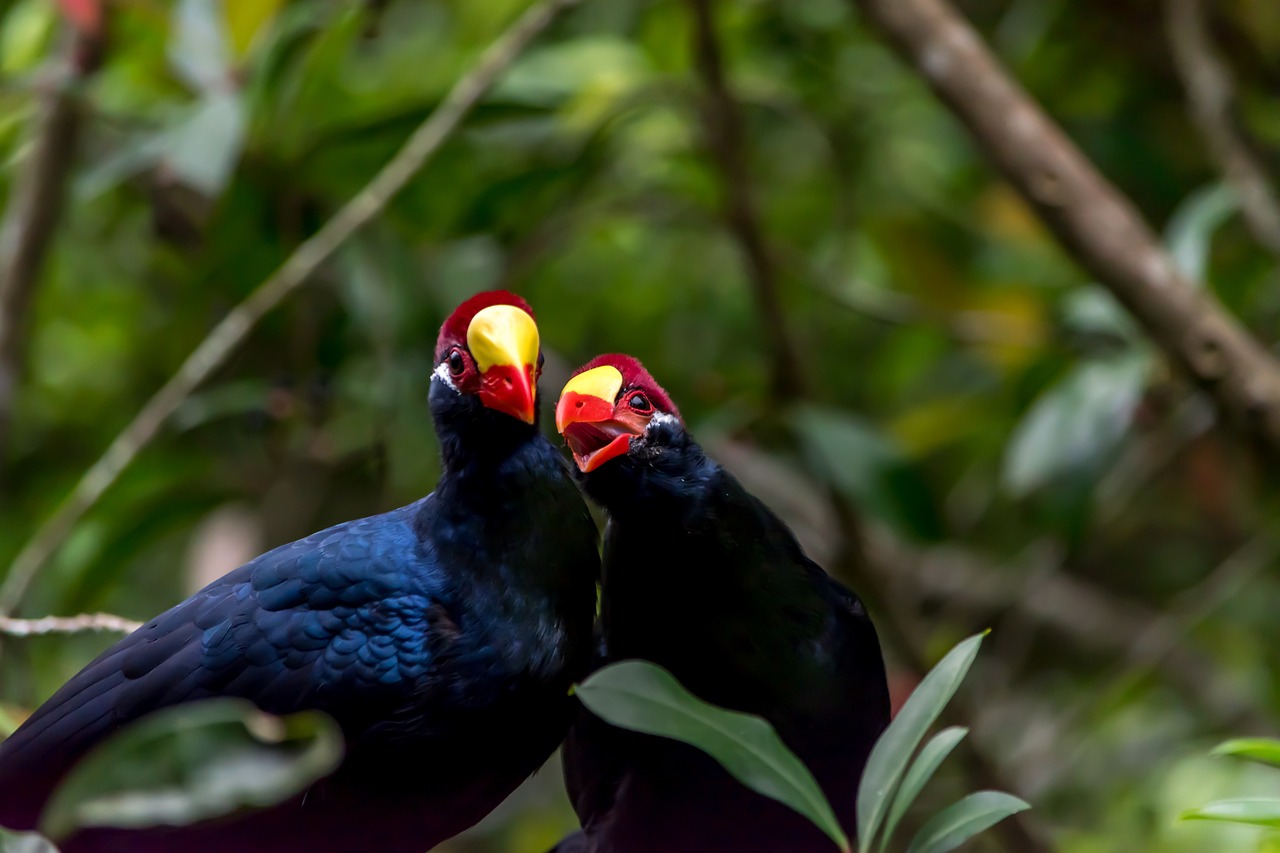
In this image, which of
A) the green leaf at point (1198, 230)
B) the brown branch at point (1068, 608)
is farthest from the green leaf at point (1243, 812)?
the brown branch at point (1068, 608)

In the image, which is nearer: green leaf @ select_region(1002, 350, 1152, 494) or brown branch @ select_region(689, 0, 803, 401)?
green leaf @ select_region(1002, 350, 1152, 494)

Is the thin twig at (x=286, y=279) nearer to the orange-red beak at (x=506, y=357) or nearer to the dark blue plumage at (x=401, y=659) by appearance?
the dark blue plumage at (x=401, y=659)

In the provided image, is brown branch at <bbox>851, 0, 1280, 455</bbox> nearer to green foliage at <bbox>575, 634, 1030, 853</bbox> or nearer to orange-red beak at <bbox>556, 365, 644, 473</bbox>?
orange-red beak at <bbox>556, 365, 644, 473</bbox>

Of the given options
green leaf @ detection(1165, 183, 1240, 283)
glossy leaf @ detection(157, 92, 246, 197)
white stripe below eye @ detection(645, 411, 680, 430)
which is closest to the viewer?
white stripe below eye @ detection(645, 411, 680, 430)

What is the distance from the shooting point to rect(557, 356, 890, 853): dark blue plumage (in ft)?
4.07

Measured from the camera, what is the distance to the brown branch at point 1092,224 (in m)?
2.03

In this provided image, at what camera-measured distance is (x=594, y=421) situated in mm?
1222

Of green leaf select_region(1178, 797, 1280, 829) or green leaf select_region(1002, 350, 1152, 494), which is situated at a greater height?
green leaf select_region(1178, 797, 1280, 829)

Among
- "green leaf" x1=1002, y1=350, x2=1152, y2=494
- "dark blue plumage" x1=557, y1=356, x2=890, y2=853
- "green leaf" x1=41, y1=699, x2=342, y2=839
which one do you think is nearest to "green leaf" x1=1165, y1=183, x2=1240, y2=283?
"green leaf" x1=1002, y1=350, x2=1152, y2=494

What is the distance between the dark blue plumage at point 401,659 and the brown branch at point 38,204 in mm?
1105

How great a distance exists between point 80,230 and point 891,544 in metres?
2.03

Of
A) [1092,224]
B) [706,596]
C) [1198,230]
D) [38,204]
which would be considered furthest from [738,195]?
[706,596]

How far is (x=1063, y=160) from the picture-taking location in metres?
2.05

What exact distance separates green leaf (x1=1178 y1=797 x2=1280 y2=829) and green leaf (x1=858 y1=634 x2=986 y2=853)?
0.20 metres
